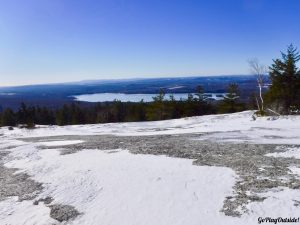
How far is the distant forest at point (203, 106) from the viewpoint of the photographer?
130 feet

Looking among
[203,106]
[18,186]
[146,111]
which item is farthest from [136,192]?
[146,111]

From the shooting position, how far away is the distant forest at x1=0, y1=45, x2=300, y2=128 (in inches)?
1556

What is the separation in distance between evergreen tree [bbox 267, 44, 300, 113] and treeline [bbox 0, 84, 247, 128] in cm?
2057

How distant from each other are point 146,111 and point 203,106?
15.0 m

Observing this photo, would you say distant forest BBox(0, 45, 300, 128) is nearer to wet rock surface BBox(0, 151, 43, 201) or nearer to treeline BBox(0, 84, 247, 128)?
treeline BBox(0, 84, 247, 128)

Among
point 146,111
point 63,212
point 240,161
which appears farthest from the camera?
point 146,111

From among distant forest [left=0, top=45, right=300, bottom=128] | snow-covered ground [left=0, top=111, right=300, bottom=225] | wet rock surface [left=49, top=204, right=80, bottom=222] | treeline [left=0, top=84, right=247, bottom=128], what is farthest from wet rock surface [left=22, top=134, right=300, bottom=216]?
treeline [left=0, top=84, right=247, bottom=128]

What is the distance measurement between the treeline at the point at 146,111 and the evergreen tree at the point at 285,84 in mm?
20574

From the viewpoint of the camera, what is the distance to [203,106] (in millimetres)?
69875

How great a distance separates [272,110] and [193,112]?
28.7 metres

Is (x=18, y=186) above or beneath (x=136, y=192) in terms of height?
beneath

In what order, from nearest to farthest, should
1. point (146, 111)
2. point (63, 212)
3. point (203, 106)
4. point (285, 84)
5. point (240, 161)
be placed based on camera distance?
1. point (63, 212)
2. point (240, 161)
3. point (285, 84)
4. point (203, 106)
5. point (146, 111)

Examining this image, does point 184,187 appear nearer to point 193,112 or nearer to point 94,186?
point 94,186

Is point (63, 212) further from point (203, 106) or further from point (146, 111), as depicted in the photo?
point (146, 111)
